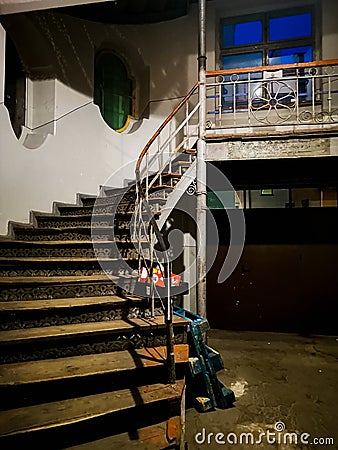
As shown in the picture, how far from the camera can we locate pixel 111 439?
1928mm

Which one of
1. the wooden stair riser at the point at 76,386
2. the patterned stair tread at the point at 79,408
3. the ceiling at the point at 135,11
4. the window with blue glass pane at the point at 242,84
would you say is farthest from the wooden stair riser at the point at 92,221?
the ceiling at the point at 135,11

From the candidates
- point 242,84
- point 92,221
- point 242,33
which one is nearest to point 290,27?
point 242,33

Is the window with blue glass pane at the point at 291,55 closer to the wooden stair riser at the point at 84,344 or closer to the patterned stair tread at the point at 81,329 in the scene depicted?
the patterned stair tread at the point at 81,329

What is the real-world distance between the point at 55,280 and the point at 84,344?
70 cm

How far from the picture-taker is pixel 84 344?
2348mm

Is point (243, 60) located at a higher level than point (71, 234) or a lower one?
higher

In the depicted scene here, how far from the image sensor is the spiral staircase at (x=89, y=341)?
1909mm

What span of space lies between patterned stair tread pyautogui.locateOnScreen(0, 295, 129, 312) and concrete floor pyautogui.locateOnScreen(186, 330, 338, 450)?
→ 1.03m

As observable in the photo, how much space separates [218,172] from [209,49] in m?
2.32

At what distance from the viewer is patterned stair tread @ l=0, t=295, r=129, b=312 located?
2396 millimetres

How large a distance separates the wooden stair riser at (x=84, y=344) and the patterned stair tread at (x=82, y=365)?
37 millimetres

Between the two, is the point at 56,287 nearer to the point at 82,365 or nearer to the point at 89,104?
the point at 82,365

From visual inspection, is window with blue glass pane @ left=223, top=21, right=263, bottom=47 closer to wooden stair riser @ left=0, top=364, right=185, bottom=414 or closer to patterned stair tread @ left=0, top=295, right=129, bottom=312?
patterned stair tread @ left=0, top=295, right=129, bottom=312

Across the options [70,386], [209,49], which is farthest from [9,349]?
[209,49]
